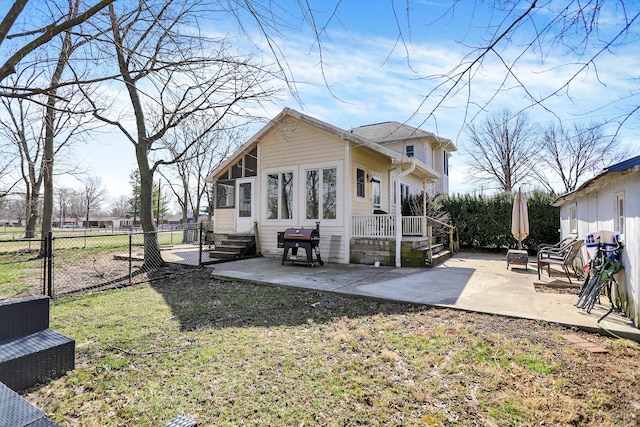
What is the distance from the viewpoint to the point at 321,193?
9727 mm

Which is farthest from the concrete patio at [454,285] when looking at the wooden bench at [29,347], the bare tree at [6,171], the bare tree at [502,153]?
the bare tree at [502,153]

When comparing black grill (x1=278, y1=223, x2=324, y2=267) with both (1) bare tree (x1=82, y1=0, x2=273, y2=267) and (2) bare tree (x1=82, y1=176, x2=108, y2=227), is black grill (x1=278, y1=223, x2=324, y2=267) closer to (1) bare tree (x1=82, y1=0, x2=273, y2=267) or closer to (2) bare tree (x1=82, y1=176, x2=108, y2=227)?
(1) bare tree (x1=82, y1=0, x2=273, y2=267)

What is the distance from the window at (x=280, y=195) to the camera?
10383mm

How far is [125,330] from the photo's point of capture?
4.10 m

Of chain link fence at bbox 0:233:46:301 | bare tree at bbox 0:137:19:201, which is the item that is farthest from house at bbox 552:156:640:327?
bare tree at bbox 0:137:19:201

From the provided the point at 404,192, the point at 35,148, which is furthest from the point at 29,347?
the point at 35,148

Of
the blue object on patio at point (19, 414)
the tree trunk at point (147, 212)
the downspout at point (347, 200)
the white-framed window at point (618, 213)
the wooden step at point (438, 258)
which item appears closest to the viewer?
the blue object on patio at point (19, 414)

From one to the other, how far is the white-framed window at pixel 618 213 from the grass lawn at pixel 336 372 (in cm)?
213

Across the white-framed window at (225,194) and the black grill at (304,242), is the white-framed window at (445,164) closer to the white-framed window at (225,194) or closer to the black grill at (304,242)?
the white-framed window at (225,194)

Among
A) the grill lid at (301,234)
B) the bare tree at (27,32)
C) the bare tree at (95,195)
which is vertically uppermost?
the bare tree at (95,195)

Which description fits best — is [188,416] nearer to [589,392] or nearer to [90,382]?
[90,382]

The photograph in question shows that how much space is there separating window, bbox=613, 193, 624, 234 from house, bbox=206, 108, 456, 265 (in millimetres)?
4201

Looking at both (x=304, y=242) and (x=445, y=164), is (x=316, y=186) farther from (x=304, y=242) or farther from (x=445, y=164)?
Result: (x=445, y=164)

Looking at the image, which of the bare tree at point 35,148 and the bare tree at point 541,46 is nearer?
the bare tree at point 541,46
